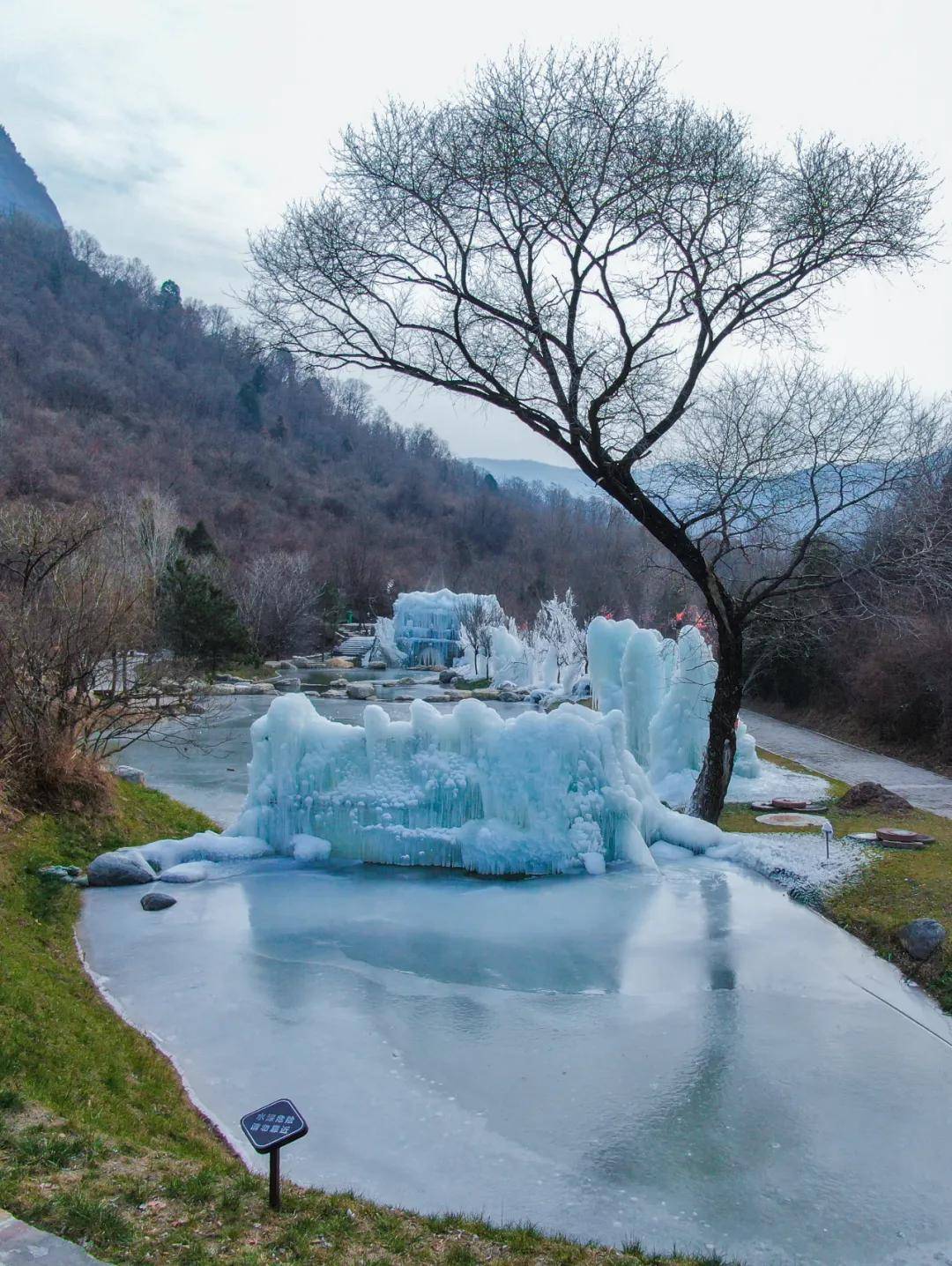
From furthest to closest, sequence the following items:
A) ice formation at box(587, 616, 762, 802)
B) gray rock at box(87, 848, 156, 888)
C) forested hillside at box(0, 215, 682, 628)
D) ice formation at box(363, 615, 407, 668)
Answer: forested hillside at box(0, 215, 682, 628) < ice formation at box(363, 615, 407, 668) < ice formation at box(587, 616, 762, 802) < gray rock at box(87, 848, 156, 888)

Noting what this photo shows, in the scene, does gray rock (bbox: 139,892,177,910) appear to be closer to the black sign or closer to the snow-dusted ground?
the black sign

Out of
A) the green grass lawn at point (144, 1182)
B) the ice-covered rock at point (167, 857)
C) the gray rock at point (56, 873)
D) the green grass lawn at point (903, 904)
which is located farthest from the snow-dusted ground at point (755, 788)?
the green grass lawn at point (144, 1182)

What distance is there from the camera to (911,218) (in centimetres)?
905

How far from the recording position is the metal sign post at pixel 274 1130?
3783mm

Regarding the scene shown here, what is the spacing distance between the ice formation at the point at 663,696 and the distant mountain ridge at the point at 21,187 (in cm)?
11799

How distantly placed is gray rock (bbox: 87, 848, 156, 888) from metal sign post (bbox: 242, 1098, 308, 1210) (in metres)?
6.56

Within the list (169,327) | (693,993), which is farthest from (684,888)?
(169,327)

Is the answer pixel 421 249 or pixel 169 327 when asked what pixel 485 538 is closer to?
pixel 169 327

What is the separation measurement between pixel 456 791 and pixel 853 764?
43.1 feet

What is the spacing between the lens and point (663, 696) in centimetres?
1734

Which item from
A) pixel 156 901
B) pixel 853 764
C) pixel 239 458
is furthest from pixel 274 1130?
pixel 239 458

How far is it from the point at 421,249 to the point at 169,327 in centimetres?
9633

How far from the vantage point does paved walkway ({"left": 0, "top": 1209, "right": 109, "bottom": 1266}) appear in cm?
334

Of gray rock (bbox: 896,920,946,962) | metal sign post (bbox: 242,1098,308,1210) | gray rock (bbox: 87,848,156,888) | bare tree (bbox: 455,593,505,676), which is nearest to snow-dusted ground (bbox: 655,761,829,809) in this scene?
gray rock (bbox: 896,920,946,962)
